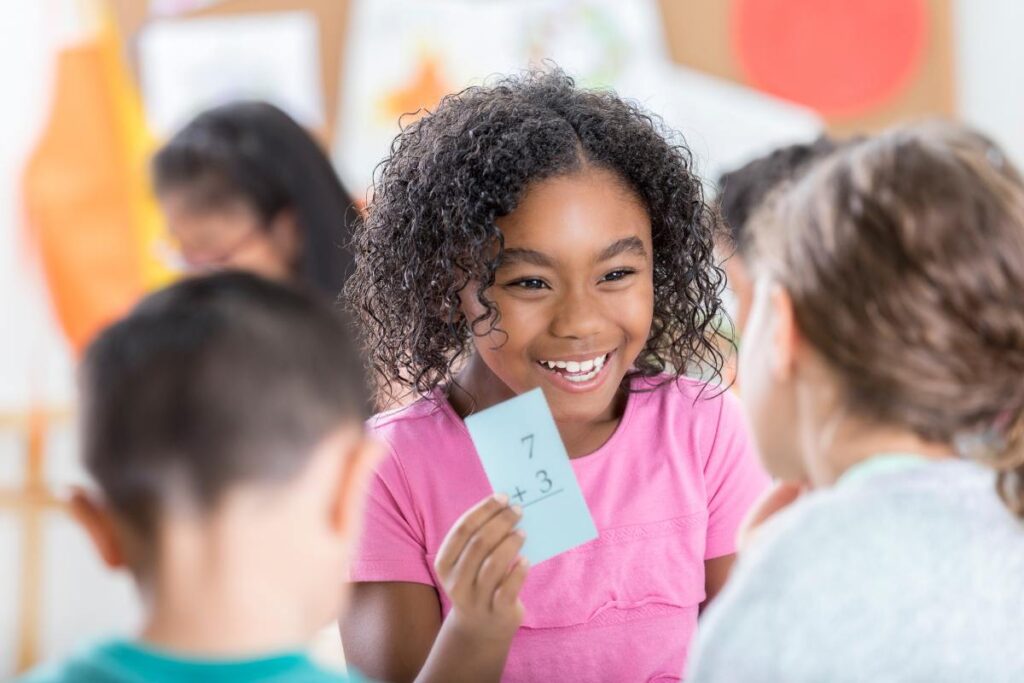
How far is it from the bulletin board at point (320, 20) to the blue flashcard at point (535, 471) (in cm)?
204

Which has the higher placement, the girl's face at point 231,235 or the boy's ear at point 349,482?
the boy's ear at point 349,482

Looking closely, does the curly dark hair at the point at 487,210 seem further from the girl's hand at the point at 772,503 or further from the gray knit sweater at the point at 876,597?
the gray knit sweater at the point at 876,597

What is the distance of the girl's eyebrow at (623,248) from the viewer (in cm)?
129

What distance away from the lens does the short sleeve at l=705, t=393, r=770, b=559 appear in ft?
4.61

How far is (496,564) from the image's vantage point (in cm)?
110

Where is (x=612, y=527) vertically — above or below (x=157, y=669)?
below

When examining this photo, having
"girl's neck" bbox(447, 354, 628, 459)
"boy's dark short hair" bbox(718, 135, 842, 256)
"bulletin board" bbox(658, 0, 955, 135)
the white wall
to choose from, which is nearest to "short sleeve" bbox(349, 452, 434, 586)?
"girl's neck" bbox(447, 354, 628, 459)

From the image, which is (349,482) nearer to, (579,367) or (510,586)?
(510,586)

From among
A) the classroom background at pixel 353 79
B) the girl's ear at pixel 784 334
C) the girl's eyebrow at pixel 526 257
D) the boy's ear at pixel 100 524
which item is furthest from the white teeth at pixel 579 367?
the classroom background at pixel 353 79

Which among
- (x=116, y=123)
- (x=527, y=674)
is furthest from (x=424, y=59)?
(x=527, y=674)

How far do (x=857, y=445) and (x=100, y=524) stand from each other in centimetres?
54

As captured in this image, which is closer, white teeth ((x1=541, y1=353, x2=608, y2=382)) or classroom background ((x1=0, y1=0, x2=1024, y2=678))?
white teeth ((x1=541, y1=353, x2=608, y2=382))

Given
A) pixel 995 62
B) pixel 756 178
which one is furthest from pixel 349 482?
pixel 995 62

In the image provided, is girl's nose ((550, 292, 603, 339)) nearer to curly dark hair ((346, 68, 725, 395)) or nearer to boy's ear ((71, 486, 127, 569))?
curly dark hair ((346, 68, 725, 395))
